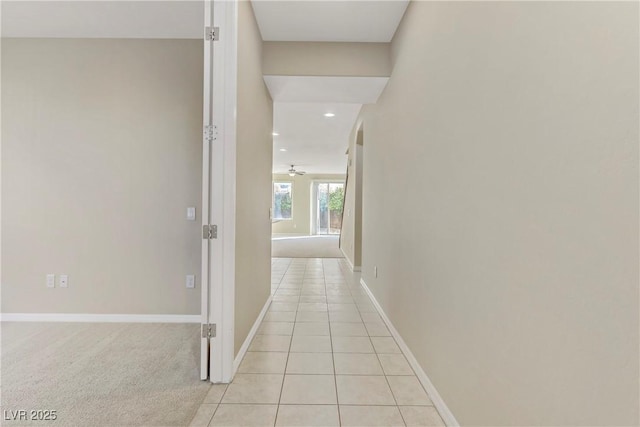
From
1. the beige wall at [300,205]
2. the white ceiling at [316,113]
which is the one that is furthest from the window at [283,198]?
the white ceiling at [316,113]

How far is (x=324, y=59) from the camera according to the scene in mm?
2822

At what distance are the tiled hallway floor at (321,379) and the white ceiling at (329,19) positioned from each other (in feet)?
8.65

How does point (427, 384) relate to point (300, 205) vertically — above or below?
below

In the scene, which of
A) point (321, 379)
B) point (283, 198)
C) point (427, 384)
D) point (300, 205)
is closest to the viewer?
point (427, 384)

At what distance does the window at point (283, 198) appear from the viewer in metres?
13.0

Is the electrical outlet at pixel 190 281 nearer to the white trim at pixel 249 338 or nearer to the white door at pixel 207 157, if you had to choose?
the white trim at pixel 249 338

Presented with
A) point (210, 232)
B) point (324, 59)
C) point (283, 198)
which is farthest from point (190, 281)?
point (283, 198)

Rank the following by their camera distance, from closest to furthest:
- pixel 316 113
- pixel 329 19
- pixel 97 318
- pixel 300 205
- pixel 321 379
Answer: pixel 321 379, pixel 329 19, pixel 97 318, pixel 316 113, pixel 300 205

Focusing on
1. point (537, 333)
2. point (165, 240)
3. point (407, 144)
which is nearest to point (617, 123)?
point (537, 333)

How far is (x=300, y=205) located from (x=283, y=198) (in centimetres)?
83

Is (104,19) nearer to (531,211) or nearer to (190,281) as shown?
(190,281)

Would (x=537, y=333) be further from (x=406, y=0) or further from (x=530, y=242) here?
(x=406, y=0)

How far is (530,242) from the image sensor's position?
3.11 feet

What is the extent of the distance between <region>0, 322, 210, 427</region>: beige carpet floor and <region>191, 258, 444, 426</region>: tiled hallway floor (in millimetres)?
249
